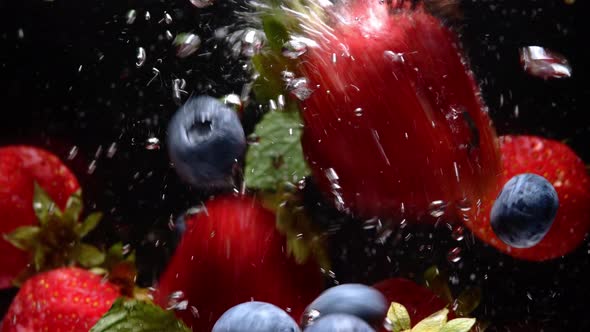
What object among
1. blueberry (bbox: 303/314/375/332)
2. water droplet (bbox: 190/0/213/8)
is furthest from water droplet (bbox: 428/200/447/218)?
water droplet (bbox: 190/0/213/8)

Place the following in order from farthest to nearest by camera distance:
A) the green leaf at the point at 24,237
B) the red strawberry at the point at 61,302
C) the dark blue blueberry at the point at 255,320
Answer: the green leaf at the point at 24,237, the red strawberry at the point at 61,302, the dark blue blueberry at the point at 255,320

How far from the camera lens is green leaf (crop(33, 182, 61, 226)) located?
495 millimetres

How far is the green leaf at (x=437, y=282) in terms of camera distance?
381mm

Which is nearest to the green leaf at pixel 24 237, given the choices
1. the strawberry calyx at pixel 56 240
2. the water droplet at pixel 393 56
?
the strawberry calyx at pixel 56 240

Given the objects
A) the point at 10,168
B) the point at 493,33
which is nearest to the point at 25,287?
the point at 10,168

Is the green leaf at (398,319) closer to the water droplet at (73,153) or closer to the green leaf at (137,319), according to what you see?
the green leaf at (137,319)

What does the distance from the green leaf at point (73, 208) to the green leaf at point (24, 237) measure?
2 cm

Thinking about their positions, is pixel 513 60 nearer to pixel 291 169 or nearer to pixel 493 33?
pixel 493 33

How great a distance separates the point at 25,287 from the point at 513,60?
1.48ft

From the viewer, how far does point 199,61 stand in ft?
1.37

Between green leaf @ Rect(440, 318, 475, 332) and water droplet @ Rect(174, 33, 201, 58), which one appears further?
water droplet @ Rect(174, 33, 201, 58)

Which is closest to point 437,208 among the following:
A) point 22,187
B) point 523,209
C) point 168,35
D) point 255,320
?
point 523,209

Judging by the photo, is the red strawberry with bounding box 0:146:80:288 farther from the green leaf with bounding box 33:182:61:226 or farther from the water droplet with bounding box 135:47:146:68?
the water droplet with bounding box 135:47:146:68

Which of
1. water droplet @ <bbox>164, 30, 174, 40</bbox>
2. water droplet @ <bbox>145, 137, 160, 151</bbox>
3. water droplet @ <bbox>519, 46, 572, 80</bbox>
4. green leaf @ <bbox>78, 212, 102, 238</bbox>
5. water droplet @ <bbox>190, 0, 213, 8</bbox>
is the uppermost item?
water droplet @ <bbox>190, 0, 213, 8</bbox>
